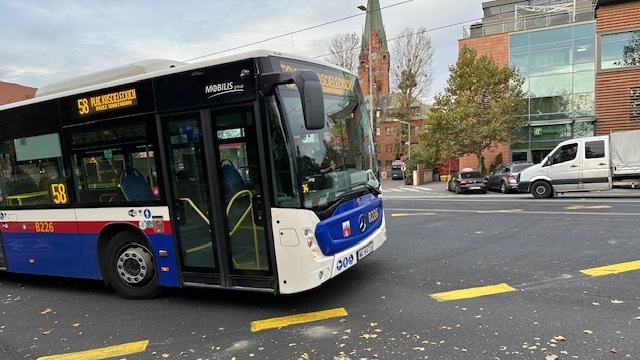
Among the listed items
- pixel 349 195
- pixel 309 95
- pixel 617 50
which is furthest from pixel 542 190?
pixel 617 50

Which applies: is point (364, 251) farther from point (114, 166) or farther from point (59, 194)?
point (59, 194)

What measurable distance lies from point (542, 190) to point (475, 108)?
12.3 m

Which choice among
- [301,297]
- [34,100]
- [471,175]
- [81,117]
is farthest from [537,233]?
[471,175]

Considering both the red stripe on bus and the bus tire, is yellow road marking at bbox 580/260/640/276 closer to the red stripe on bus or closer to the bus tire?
the red stripe on bus

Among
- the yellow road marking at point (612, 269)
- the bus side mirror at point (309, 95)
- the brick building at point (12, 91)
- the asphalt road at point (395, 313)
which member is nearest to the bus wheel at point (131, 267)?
the asphalt road at point (395, 313)

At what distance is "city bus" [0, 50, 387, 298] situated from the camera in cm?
453

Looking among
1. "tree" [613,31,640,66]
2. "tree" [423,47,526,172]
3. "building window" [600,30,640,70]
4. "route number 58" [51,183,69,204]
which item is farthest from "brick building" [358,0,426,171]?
"route number 58" [51,183,69,204]

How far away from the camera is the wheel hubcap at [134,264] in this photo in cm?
549

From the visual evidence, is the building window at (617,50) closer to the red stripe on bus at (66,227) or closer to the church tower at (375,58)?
the church tower at (375,58)

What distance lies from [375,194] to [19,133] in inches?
211

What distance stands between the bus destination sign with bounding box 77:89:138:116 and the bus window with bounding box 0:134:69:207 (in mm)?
661

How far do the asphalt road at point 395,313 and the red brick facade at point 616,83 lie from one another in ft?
87.8

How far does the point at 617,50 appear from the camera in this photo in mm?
28547

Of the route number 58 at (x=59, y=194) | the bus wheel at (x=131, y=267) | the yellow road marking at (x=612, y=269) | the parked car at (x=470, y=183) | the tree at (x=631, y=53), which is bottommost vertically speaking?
the parked car at (x=470, y=183)
